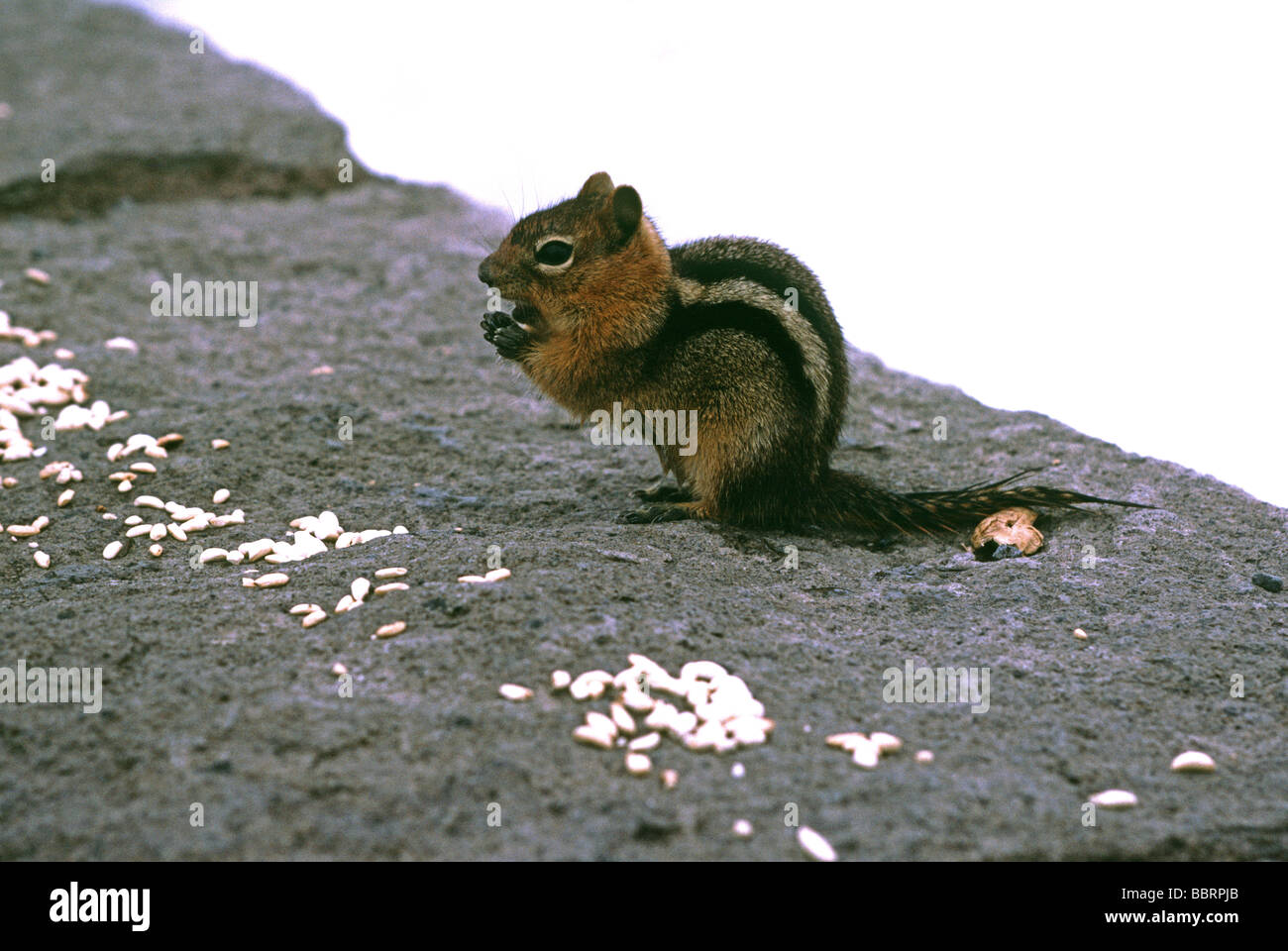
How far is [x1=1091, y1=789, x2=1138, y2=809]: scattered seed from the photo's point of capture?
2580mm

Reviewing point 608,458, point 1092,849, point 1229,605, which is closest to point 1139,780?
point 1092,849

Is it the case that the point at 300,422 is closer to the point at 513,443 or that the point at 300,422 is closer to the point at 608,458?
the point at 513,443

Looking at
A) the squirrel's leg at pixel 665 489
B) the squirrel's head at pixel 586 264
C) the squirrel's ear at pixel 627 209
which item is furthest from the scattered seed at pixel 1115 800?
the squirrel's ear at pixel 627 209

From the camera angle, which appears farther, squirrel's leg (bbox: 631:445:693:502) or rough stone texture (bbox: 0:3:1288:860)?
squirrel's leg (bbox: 631:445:693:502)

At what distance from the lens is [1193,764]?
273 centimetres

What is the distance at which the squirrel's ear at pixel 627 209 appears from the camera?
4.25 metres

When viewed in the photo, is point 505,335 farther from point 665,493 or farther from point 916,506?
point 916,506

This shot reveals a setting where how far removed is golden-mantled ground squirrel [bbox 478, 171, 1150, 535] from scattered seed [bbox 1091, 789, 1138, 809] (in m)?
1.73

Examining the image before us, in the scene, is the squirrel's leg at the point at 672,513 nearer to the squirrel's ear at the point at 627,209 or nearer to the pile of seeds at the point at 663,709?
the squirrel's ear at the point at 627,209

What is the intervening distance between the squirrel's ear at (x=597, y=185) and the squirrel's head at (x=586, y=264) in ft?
0.13

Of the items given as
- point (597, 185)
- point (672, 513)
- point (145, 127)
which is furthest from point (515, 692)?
point (145, 127)

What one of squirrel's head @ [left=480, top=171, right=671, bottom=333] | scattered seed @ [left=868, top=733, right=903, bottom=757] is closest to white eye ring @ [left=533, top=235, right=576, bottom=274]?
squirrel's head @ [left=480, top=171, right=671, bottom=333]

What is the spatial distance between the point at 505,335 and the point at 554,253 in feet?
1.27

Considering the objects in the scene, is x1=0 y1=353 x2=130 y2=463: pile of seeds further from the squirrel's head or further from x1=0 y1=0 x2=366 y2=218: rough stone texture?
x1=0 y1=0 x2=366 y2=218: rough stone texture
